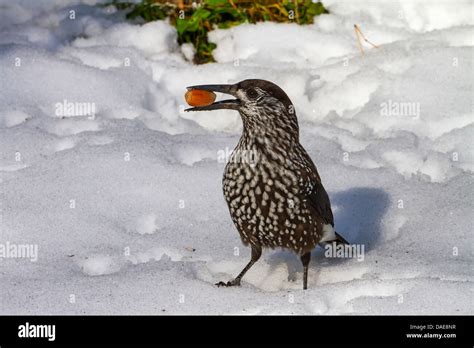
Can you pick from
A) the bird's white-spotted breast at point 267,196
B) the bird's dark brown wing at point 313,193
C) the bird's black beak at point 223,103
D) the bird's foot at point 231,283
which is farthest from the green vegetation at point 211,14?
the bird's foot at point 231,283

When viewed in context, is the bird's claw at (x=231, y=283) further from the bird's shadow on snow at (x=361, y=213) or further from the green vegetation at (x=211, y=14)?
the green vegetation at (x=211, y=14)

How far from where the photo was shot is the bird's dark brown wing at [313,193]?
5.48m

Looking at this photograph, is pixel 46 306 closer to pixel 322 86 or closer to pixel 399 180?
pixel 399 180

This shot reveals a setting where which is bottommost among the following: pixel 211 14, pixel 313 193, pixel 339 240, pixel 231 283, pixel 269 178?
pixel 231 283

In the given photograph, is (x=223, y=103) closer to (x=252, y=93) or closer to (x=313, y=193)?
(x=252, y=93)

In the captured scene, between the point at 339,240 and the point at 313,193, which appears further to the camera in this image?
the point at 339,240

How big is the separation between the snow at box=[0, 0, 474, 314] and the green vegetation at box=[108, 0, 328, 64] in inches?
4.2

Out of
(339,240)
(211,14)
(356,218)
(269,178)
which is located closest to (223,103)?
(269,178)

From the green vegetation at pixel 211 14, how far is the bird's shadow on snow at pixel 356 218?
230 centimetres

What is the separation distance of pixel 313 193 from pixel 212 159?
1556 mm

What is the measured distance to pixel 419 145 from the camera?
714 cm

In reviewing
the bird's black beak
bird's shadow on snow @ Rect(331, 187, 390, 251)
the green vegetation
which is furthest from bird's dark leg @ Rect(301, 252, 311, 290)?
the green vegetation

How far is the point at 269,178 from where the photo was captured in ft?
17.7

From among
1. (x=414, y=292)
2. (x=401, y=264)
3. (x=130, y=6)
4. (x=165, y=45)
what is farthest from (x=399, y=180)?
(x=130, y=6)
